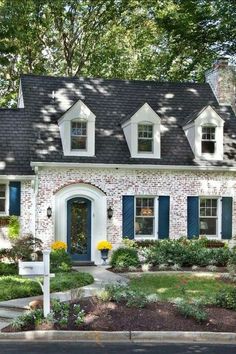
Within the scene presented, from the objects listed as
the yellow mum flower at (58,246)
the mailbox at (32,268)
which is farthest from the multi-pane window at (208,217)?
the mailbox at (32,268)

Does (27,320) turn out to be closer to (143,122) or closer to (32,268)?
(32,268)

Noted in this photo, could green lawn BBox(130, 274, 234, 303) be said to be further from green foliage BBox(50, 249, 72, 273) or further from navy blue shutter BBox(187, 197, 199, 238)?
navy blue shutter BBox(187, 197, 199, 238)

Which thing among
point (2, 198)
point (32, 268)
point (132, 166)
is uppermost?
point (132, 166)

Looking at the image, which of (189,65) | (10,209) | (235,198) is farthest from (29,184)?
(189,65)

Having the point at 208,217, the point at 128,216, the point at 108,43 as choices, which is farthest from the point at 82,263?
the point at 108,43

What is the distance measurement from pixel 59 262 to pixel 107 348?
9217mm

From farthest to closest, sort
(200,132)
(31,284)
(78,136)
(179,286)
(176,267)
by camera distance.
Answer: (200,132) < (78,136) < (176,267) < (179,286) < (31,284)

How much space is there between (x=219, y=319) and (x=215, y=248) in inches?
413

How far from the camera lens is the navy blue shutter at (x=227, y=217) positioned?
22625 millimetres

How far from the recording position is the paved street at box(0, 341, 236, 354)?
9.44 metres

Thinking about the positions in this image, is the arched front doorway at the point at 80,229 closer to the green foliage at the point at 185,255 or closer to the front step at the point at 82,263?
the front step at the point at 82,263

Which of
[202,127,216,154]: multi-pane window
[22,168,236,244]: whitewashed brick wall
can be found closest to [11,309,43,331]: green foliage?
[22,168,236,244]: whitewashed brick wall

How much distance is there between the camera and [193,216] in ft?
73.5

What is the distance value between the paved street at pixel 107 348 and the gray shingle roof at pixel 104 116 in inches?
462
